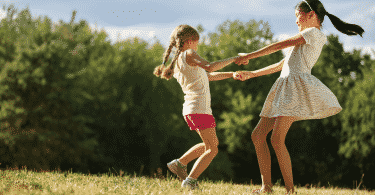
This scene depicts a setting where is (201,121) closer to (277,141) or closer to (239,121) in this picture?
(277,141)

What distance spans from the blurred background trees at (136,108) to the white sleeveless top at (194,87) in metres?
16.1

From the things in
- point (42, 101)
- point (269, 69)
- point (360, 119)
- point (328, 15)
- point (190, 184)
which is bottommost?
point (360, 119)

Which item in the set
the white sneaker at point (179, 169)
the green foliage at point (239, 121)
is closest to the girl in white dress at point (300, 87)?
the white sneaker at point (179, 169)

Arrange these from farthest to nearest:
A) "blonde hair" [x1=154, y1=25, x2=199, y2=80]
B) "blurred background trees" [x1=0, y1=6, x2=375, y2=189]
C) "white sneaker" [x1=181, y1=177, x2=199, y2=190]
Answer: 1. "blurred background trees" [x1=0, y1=6, x2=375, y2=189]
2. "blonde hair" [x1=154, y1=25, x2=199, y2=80]
3. "white sneaker" [x1=181, y1=177, x2=199, y2=190]

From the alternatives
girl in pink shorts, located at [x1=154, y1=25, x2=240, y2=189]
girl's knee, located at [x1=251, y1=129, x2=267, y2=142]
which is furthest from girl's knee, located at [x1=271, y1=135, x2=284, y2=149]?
girl in pink shorts, located at [x1=154, y1=25, x2=240, y2=189]

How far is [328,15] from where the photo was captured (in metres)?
3.76

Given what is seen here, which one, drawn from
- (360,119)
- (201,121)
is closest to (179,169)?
(201,121)

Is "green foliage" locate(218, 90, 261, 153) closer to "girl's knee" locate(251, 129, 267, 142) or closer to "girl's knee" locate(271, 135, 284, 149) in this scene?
"girl's knee" locate(251, 129, 267, 142)

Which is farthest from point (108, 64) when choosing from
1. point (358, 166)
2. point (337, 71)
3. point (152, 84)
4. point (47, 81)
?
point (358, 166)

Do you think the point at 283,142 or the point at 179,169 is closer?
the point at 283,142

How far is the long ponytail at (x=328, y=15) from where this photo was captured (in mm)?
3592

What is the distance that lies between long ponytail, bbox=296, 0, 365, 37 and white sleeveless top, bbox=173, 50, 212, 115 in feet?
4.25

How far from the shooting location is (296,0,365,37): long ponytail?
359 centimetres

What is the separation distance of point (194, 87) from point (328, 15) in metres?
1.68
